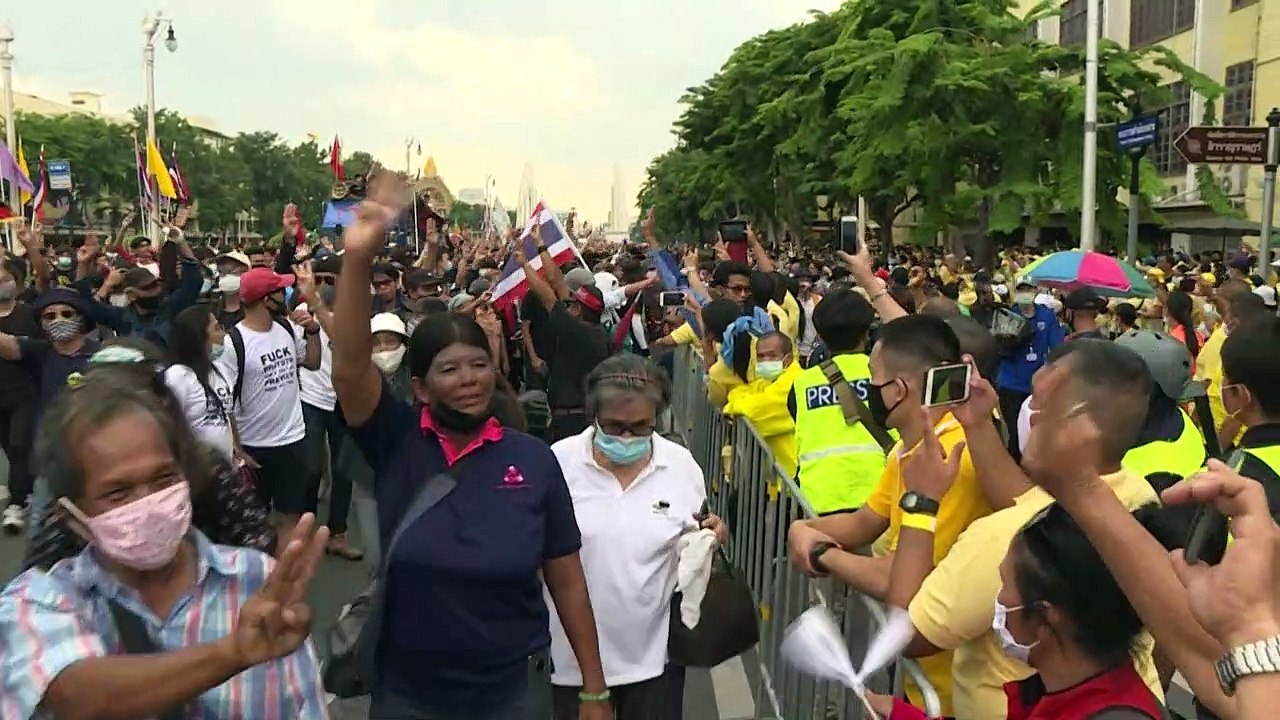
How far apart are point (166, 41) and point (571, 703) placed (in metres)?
29.9

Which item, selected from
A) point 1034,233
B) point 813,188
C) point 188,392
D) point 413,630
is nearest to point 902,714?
point 413,630

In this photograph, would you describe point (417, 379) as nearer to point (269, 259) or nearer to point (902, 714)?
point (902, 714)

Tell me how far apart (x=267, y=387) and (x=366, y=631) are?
375cm

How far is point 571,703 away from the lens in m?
3.49

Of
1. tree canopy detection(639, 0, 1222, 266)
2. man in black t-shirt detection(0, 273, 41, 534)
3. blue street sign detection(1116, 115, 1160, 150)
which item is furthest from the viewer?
tree canopy detection(639, 0, 1222, 266)

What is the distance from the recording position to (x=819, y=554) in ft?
10.3

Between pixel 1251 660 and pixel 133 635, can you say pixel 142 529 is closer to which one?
pixel 133 635

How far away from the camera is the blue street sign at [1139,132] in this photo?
41.4ft

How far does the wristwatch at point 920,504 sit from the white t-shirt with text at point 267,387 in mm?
4490

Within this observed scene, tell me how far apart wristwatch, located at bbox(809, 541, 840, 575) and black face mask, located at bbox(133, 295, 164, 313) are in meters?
6.22

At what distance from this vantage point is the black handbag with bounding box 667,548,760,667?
3527 millimetres

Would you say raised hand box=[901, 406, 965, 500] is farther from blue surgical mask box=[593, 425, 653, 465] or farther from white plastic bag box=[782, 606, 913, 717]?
blue surgical mask box=[593, 425, 653, 465]

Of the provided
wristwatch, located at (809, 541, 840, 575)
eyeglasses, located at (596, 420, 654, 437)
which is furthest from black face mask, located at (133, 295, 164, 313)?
wristwatch, located at (809, 541, 840, 575)

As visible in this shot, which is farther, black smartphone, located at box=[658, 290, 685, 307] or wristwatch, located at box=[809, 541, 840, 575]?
black smartphone, located at box=[658, 290, 685, 307]
